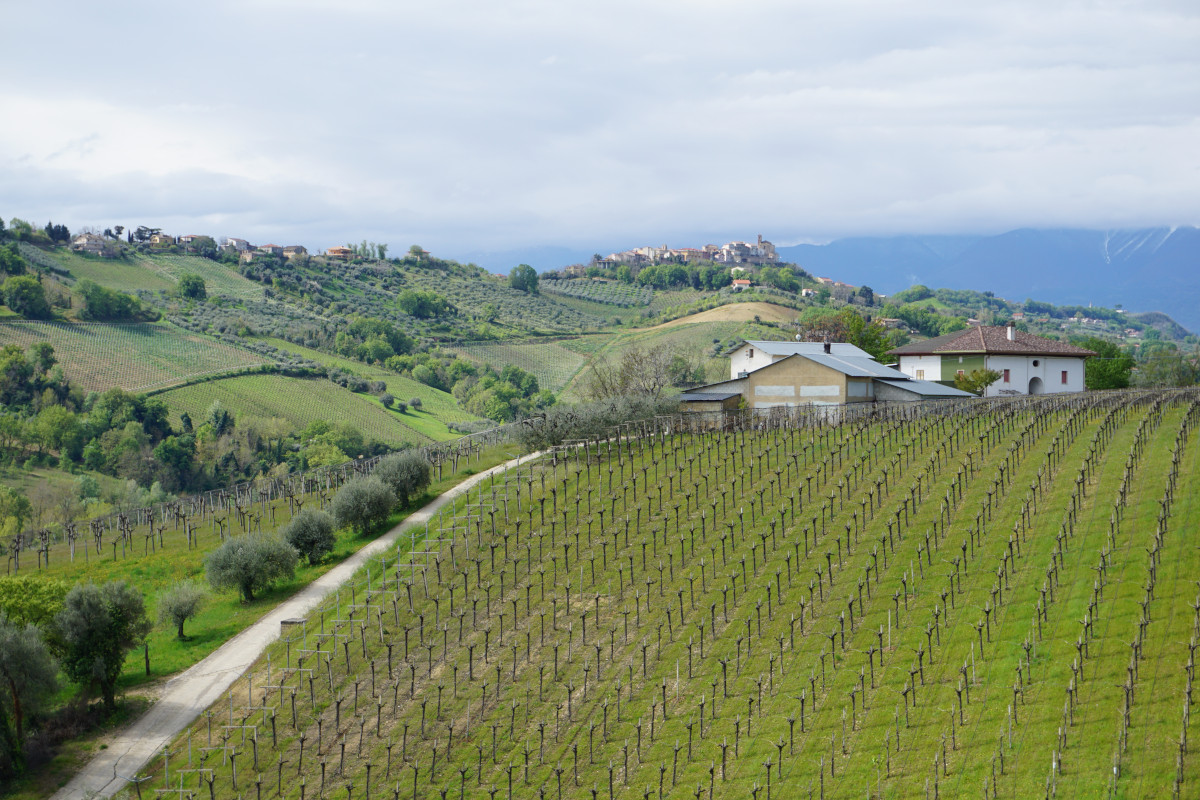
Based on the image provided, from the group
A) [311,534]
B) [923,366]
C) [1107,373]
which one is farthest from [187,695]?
[1107,373]

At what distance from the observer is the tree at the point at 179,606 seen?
104ft

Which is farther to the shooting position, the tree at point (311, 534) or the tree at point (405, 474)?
the tree at point (405, 474)

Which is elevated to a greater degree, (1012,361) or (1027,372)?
(1012,361)

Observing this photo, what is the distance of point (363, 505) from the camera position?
39188 millimetres

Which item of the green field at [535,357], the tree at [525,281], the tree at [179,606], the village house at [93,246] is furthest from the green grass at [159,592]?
the tree at [525,281]

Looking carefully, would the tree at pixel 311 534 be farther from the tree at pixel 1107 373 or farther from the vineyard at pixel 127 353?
the vineyard at pixel 127 353

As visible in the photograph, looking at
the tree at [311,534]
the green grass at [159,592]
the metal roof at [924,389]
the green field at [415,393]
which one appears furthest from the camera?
the green field at [415,393]

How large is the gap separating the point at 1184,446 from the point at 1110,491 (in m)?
6.20

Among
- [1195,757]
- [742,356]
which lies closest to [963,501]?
[1195,757]

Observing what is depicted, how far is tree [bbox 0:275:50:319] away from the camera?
10988cm

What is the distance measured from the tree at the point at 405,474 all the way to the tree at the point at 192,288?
11284 cm

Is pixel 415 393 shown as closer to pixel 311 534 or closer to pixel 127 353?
pixel 127 353

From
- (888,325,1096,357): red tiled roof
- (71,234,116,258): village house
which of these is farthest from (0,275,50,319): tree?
(888,325,1096,357): red tiled roof

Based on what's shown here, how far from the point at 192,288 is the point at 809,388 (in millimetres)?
115689
